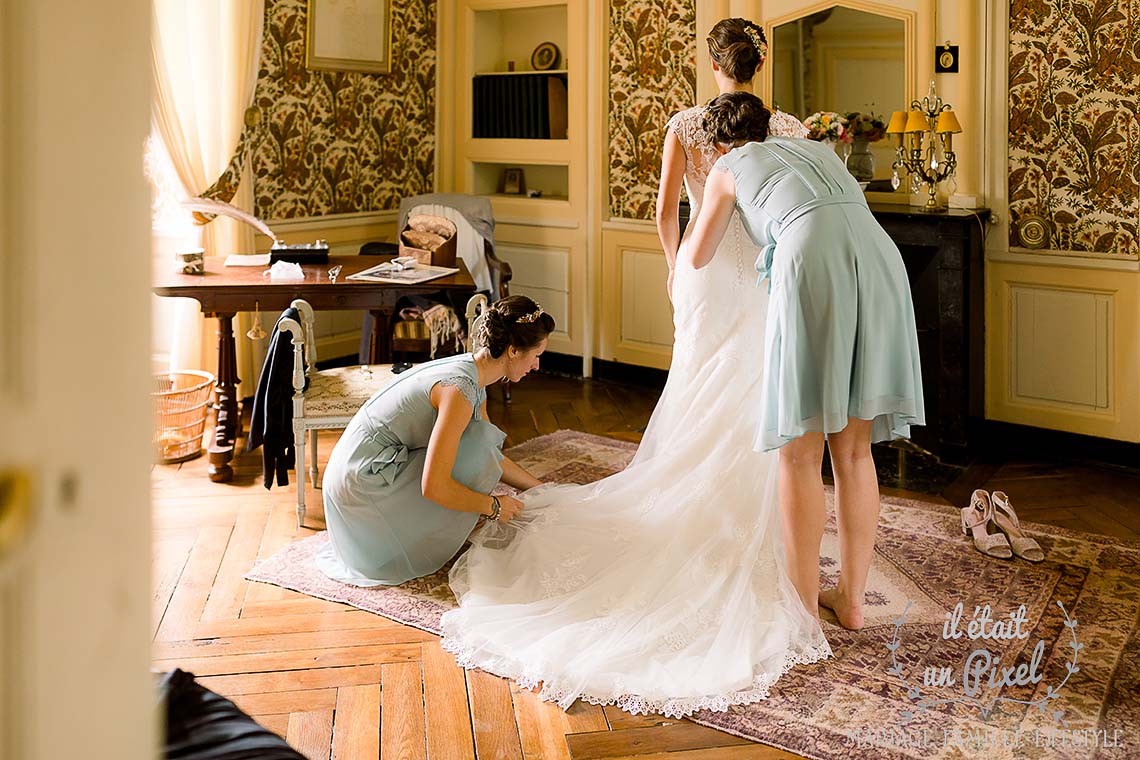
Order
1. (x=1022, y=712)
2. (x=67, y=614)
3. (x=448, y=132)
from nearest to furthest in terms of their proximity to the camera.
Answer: (x=67, y=614)
(x=1022, y=712)
(x=448, y=132)

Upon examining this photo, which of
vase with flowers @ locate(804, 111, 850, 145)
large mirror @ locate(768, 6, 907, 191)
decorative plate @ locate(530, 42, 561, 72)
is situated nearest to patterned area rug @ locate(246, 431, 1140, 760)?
vase with flowers @ locate(804, 111, 850, 145)

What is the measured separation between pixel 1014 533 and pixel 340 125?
4039 mm

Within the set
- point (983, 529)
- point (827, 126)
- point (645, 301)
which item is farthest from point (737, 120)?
Result: point (645, 301)

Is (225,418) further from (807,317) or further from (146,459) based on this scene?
(146,459)

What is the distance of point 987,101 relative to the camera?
15.6 feet

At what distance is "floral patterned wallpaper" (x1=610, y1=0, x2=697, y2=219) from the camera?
5.70 m

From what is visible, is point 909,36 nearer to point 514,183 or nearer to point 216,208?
point 514,183

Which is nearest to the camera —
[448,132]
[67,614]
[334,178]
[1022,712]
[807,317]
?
[67,614]

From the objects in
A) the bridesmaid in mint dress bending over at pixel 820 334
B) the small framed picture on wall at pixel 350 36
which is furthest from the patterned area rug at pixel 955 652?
the small framed picture on wall at pixel 350 36

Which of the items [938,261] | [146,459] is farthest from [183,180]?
[146,459]

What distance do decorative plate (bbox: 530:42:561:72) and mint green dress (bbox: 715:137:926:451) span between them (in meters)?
3.71

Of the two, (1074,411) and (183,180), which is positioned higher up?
(183,180)

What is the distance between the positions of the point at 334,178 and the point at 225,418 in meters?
2.04

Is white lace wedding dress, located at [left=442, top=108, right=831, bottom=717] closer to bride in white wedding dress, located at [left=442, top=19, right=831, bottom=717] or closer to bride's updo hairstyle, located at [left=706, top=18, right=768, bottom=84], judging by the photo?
bride in white wedding dress, located at [left=442, top=19, right=831, bottom=717]
